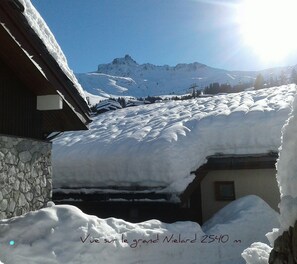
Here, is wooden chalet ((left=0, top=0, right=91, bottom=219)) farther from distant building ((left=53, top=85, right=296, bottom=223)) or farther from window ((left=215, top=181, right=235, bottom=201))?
window ((left=215, top=181, right=235, bottom=201))

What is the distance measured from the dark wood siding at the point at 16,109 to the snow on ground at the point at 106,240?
166 centimetres

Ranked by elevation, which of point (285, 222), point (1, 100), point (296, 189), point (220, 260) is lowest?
point (220, 260)

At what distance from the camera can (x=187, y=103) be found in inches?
595

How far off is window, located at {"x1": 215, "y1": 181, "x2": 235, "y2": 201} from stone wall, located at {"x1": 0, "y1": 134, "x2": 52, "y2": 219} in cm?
519

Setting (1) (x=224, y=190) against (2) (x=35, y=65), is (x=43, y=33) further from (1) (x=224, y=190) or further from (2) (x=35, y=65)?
(1) (x=224, y=190)

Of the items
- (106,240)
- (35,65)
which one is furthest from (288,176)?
(35,65)

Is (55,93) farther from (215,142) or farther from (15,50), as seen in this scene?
(215,142)

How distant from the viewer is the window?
10.2 m

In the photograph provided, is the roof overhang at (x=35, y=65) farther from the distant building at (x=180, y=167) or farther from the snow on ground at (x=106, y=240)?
the distant building at (x=180, y=167)

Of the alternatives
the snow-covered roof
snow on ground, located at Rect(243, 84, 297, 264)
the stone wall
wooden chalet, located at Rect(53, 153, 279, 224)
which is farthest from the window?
snow on ground, located at Rect(243, 84, 297, 264)

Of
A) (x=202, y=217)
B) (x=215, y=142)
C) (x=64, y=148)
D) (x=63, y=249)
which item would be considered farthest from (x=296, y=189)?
(x=64, y=148)

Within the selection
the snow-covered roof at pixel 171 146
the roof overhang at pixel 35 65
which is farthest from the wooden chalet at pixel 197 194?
the roof overhang at pixel 35 65

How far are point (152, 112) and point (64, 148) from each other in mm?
4272

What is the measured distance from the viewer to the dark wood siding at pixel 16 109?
20.5 feet
